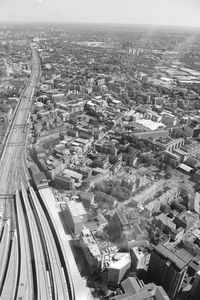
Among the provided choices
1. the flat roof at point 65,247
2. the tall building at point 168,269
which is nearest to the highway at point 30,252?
the flat roof at point 65,247

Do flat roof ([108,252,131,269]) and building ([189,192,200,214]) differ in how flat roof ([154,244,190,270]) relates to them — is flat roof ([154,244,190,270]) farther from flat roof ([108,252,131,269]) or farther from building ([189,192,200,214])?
building ([189,192,200,214])

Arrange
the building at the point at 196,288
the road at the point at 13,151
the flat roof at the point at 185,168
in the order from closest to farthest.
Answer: the building at the point at 196,288 < the road at the point at 13,151 < the flat roof at the point at 185,168

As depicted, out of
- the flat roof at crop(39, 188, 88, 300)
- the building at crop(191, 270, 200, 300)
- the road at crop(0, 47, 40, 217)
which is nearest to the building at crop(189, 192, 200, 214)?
the building at crop(191, 270, 200, 300)

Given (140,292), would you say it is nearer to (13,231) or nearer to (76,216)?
(76,216)

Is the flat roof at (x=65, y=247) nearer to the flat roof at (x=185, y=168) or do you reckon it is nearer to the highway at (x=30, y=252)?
the highway at (x=30, y=252)

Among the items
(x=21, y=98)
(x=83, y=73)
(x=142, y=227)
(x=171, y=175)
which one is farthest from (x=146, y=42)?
(x=142, y=227)

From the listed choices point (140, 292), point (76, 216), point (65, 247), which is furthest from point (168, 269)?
point (76, 216)
